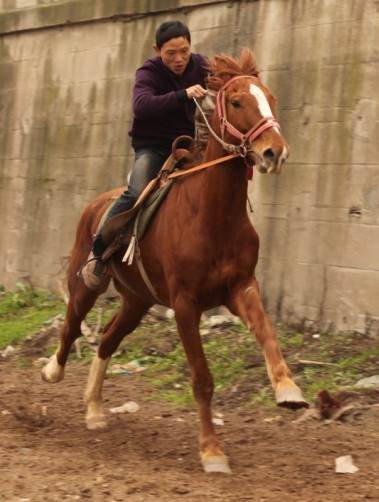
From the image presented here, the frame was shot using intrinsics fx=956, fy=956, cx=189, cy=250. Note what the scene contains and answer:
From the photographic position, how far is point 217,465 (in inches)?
237

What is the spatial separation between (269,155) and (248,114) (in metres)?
0.41

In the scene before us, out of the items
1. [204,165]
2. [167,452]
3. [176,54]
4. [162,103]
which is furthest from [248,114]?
[167,452]

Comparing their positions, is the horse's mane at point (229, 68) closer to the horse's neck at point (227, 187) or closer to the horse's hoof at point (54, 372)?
the horse's neck at point (227, 187)

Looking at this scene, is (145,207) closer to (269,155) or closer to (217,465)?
(269,155)

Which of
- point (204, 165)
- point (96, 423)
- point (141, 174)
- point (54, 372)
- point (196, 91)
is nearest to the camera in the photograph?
point (204, 165)

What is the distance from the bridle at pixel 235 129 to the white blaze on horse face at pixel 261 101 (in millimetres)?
40

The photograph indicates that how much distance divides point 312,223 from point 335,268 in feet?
1.76

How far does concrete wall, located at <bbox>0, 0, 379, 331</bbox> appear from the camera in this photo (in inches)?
355

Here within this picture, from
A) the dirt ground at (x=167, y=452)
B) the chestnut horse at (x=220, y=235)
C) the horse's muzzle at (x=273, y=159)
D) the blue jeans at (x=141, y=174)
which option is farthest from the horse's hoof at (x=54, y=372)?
the horse's muzzle at (x=273, y=159)

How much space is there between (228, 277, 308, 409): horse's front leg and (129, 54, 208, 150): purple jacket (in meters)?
1.47

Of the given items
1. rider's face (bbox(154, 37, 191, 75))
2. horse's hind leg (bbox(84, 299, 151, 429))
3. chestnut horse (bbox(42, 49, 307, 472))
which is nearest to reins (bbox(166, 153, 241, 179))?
chestnut horse (bbox(42, 49, 307, 472))

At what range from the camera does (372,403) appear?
746cm

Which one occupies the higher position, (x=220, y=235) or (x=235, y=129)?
(x=235, y=129)

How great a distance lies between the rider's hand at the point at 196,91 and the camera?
6.41m
